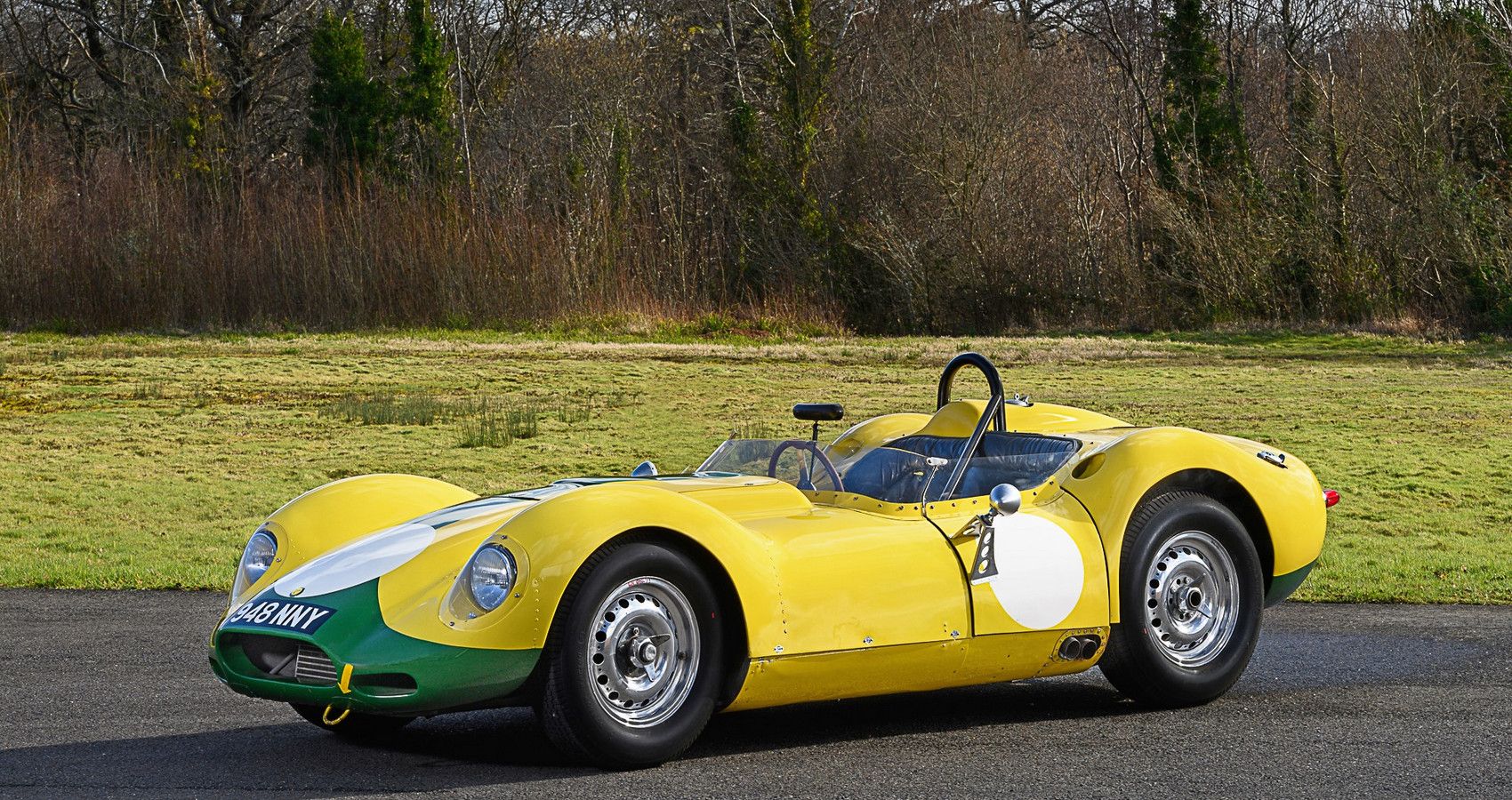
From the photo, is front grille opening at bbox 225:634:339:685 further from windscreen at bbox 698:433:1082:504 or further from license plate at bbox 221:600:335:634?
windscreen at bbox 698:433:1082:504

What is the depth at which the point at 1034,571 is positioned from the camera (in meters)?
6.46

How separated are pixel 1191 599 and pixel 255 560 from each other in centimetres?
368

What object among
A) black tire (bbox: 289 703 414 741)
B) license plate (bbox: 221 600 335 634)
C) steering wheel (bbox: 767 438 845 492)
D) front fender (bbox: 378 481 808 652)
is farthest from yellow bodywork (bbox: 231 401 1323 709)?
black tire (bbox: 289 703 414 741)

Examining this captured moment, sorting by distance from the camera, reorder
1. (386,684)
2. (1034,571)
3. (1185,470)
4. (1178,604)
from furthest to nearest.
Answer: (1185,470) → (1178,604) → (1034,571) → (386,684)

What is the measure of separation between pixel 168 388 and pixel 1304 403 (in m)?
15.1

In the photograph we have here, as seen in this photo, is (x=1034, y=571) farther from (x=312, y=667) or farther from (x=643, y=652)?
(x=312, y=667)

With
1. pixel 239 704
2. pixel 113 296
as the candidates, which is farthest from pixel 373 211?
pixel 239 704

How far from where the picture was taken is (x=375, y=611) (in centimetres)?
549

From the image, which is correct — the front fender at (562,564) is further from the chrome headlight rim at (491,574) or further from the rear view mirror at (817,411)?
the rear view mirror at (817,411)

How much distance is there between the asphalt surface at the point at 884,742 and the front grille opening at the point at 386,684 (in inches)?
11.8

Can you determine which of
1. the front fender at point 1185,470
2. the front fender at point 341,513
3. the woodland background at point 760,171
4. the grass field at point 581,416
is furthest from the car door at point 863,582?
the woodland background at point 760,171

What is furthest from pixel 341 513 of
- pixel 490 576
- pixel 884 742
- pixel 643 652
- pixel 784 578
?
pixel 884 742

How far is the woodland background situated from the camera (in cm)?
3519

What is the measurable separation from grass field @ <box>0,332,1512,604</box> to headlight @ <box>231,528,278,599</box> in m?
4.22
